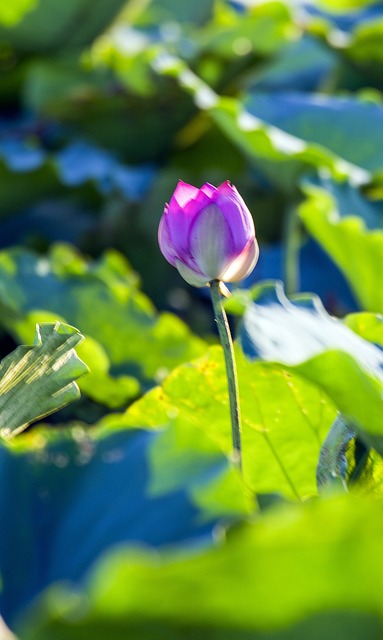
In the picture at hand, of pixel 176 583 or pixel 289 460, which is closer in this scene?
pixel 176 583

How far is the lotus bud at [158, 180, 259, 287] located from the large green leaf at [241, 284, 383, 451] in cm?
5

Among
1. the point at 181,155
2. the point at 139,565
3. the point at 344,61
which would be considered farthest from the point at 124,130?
the point at 139,565

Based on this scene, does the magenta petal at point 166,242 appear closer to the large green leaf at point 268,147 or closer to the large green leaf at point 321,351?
the large green leaf at point 321,351

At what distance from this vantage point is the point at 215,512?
20.1 inches

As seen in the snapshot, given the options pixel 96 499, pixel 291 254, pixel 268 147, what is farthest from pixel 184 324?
pixel 96 499

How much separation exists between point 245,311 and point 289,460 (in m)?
0.14

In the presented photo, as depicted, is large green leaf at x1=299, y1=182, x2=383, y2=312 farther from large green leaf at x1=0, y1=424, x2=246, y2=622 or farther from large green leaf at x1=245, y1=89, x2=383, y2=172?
large green leaf at x1=0, y1=424, x2=246, y2=622

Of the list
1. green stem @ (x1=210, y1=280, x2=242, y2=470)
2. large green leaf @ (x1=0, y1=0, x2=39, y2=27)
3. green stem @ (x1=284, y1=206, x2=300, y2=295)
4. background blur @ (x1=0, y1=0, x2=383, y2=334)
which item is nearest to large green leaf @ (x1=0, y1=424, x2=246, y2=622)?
green stem @ (x1=210, y1=280, x2=242, y2=470)

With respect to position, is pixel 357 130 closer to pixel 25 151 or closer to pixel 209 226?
pixel 25 151

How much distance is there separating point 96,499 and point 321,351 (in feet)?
0.72

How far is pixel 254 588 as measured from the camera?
381 mm

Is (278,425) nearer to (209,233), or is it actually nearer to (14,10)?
(209,233)

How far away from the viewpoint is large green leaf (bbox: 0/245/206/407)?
1400 millimetres

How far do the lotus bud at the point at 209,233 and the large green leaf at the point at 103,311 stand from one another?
1.96 feet
